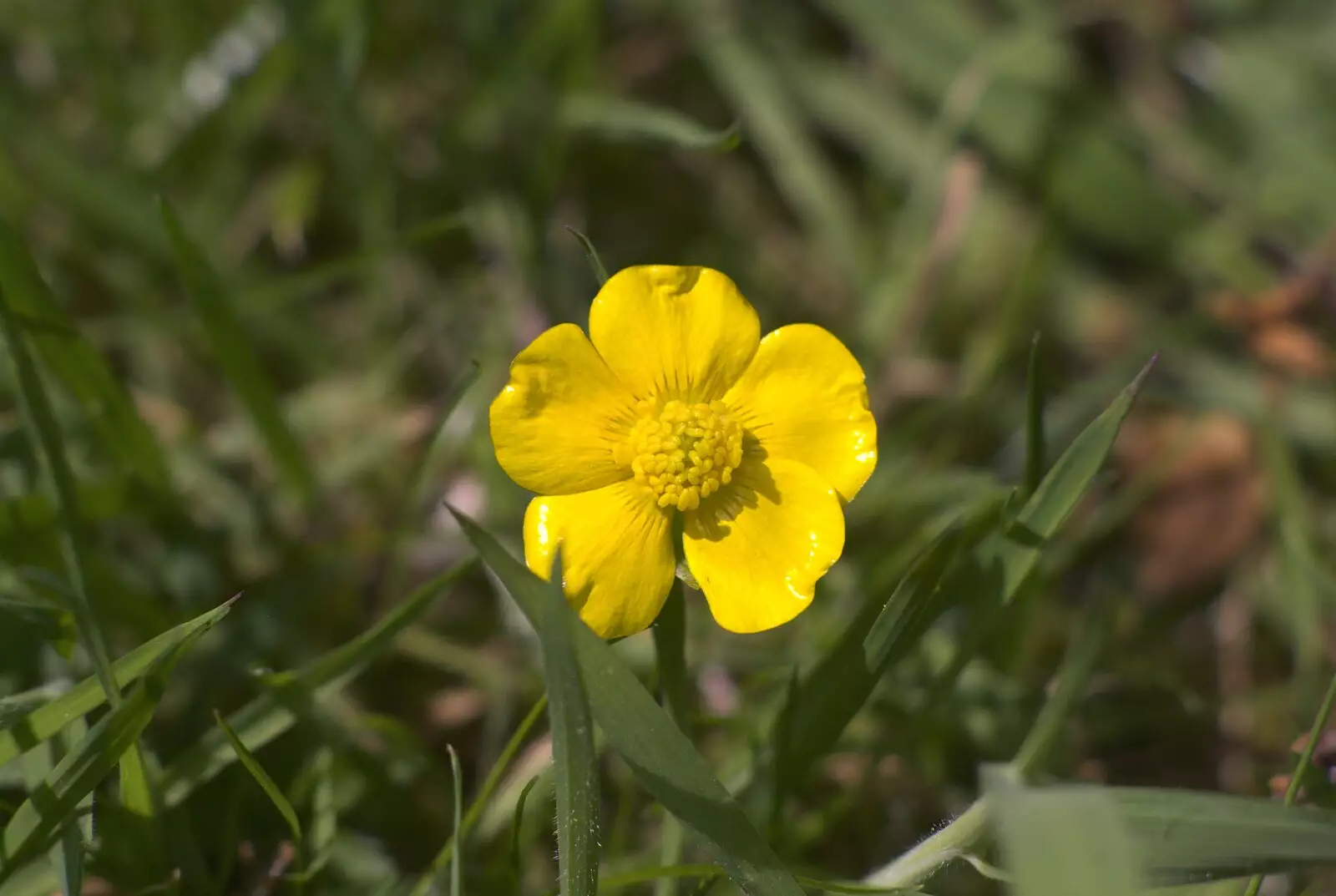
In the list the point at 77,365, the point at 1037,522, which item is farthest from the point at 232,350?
the point at 1037,522

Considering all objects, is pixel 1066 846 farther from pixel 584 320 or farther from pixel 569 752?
pixel 584 320

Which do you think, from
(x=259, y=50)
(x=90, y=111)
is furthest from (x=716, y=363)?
(x=90, y=111)

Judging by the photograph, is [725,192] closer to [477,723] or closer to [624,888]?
[477,723]

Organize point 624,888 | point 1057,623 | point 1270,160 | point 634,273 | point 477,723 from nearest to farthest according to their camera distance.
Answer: point 634,273 < point 624,888 < point 477,723 < point 1057,623 < point 1270,160

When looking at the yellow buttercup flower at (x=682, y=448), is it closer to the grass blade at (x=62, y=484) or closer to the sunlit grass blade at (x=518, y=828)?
the sunlit grass blade at (x=518, y=828)

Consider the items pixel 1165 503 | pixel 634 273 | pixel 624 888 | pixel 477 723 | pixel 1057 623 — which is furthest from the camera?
pixel 1165 503

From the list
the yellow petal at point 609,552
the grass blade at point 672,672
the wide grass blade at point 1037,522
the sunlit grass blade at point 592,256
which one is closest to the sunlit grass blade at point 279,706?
the yellow petal at point 609,552
